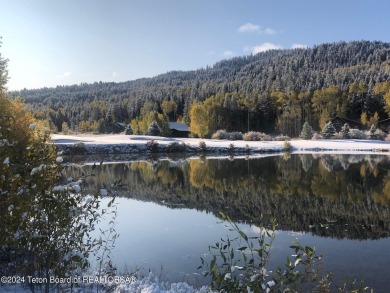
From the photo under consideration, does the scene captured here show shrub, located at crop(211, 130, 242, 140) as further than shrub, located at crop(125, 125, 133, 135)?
No

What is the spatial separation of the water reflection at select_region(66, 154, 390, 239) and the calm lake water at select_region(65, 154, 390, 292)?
0.13 feet

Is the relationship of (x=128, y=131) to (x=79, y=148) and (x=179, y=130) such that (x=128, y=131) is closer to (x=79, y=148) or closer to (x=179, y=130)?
(x=179, y=130)

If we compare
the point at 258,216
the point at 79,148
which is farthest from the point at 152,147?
the point at 258,216

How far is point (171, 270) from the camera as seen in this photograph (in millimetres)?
9508

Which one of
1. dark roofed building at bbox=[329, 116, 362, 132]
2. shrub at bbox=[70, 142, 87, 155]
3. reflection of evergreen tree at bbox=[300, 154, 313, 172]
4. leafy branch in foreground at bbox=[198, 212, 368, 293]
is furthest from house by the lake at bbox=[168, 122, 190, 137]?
leafy branch in foreground at bbox=[198, 212, 368, 293]

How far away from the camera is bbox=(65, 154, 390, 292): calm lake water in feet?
32.7

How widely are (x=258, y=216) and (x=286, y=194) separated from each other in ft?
19.8

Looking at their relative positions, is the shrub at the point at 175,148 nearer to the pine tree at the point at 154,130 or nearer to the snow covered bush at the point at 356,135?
the pine tree at the point at 154,130

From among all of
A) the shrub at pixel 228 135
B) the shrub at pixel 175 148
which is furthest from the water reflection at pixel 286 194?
the shrub at pixel 228 135

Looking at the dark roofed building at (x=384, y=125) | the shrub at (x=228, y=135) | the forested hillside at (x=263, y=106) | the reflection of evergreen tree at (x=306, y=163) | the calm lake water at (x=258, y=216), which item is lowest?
the reflection of evergreen tree at (x=306, y=163)

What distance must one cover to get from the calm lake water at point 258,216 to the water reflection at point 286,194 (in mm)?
40

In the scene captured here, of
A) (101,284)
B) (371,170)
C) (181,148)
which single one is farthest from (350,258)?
(181,148)

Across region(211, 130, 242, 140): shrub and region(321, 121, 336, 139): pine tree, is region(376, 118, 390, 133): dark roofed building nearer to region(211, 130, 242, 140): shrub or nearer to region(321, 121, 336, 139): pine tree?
region(321, 121, 336, 139): pine tree

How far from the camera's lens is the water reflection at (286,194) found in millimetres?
14281
